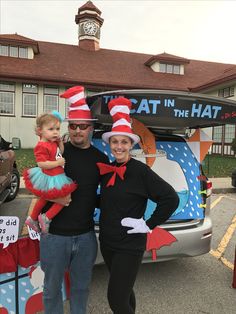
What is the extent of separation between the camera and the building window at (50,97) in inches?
1031

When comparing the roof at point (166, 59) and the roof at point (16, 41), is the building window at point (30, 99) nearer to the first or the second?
the roof at point (16, 41)

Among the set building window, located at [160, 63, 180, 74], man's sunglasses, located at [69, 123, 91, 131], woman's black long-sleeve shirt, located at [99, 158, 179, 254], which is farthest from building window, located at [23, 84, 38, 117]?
woman's black long-sleeve shirt, located at [99, 158, 179, 254]

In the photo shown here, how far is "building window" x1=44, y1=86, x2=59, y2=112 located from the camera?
26.2m

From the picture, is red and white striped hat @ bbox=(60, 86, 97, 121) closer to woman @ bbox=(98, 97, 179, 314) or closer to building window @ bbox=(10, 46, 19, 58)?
woman @ bbox=(98, 97, 179, 314)

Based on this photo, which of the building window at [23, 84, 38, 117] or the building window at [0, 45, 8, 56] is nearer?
the building window at [23, 84, 38, 117]

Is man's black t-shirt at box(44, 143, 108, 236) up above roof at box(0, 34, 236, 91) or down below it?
below

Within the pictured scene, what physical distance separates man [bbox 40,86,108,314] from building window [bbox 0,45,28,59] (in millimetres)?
25806

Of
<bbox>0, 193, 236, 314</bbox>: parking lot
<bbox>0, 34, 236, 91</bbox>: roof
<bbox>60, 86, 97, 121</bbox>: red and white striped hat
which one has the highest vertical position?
<bbox>0, 34, 236, 91</bbox>: roof

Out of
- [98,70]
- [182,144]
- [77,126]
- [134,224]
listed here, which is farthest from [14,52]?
[134,224]

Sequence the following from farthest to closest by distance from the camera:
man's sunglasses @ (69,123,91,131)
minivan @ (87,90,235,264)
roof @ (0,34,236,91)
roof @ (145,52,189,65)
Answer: roof @ (145,52,189,65), roof @ (0,34,236,91), minivan @ (87,90,235,264), man's sunglasses @ (69,123,91,131)

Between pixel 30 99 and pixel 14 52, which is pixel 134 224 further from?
pixel 14 52

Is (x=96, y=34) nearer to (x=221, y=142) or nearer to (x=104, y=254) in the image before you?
(x=221, y=142)

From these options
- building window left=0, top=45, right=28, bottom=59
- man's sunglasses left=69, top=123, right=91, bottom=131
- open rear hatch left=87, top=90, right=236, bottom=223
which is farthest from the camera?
building window left=0, top=45, right=28, bottom=59

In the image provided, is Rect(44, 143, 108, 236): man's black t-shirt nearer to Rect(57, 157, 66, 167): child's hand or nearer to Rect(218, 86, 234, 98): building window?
Rect(57, 157, 66, 167): child's hand
